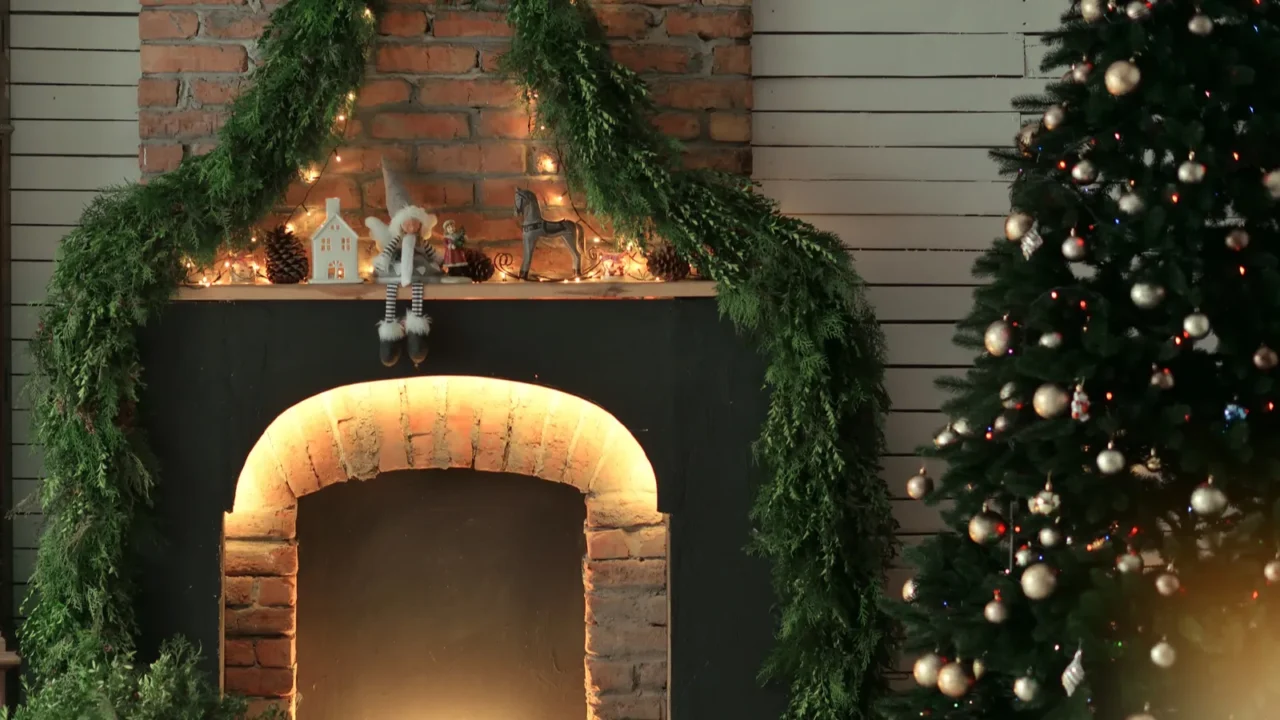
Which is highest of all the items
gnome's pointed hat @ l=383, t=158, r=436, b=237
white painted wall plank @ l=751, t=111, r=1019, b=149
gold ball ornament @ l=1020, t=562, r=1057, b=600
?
white painted wall plank @ l=751, t=111, r=1019, b=149

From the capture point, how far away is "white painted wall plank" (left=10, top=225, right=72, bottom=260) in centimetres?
325

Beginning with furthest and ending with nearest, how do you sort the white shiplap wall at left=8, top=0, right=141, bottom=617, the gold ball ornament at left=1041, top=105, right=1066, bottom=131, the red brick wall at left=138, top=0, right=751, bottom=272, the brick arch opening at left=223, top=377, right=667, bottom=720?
the white shiplap wall at left=8, top=0, right=141, bottom=617 → the brick arch opening at left=223, top=377, right=667, bottom=720 → the red brick wall at left=138, top=0, right=751, bottom=272 → the gold ball ornament at left=1041, top=105, right=1066, bottom=131

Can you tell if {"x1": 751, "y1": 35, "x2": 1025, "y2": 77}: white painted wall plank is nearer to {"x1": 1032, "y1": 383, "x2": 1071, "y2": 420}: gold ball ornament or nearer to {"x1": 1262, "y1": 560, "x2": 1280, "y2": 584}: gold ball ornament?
{"x1": 1032, "y1": 383, "x2": 1071, "y2": 420}: gold ball ornament

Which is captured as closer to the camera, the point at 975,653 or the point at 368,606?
the point at 975,653

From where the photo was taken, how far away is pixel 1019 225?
2180 mm

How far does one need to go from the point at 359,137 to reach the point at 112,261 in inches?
25.9

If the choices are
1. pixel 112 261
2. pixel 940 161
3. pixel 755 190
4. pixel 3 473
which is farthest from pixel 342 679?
pixel 940 161

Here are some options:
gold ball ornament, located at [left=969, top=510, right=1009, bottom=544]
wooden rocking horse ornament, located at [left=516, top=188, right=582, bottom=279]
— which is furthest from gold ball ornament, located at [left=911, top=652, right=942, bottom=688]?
wooden rocking horse ornament, located at [left=516, top=188, right=582, bottom=279]

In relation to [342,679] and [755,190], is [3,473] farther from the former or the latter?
[755,190]

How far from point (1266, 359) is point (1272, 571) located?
0.36 meters

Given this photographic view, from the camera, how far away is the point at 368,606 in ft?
10.8

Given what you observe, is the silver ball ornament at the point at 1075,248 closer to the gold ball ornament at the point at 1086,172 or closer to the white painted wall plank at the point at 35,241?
the gold ball ornament at the point at 1086,172

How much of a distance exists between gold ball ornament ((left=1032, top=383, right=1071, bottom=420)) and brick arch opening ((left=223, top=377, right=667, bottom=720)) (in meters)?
1.28

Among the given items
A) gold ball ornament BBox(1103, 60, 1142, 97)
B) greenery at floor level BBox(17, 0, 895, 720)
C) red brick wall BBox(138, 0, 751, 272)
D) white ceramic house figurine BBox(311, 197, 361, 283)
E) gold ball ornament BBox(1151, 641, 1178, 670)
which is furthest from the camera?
red brick wall BBox(138, 0, 751, 272)
